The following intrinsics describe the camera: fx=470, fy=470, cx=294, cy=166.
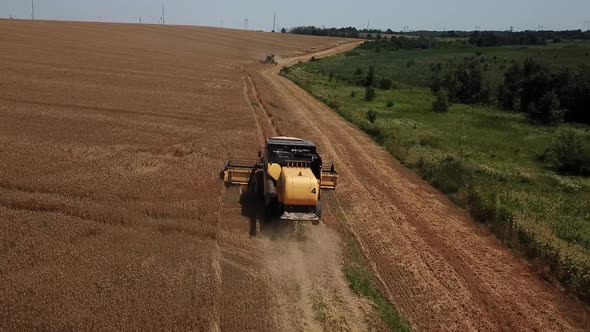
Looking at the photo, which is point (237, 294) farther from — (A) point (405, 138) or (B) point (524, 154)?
(B) point (524, 154)

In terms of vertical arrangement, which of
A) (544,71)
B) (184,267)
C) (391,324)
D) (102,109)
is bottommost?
(391,324)

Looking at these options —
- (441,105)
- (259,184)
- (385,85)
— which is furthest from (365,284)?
(385,85)

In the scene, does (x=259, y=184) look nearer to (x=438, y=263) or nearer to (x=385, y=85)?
(x=438, y=263)

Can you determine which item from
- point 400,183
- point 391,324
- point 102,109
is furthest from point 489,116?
point 391,324

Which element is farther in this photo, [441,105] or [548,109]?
[441,105]

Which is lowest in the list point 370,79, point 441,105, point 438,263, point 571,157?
point 438,263

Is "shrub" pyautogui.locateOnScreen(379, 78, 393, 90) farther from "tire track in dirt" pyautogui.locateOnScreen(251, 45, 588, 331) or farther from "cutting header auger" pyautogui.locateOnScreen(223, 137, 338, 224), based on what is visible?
"cutting header auger" pyautogui.locateOnScreen(223, 137, 338, 224)

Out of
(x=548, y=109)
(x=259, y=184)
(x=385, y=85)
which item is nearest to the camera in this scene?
(x=259, y=184)
